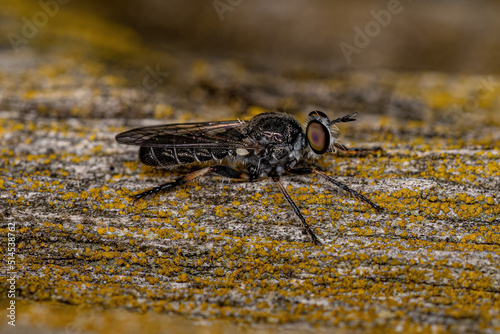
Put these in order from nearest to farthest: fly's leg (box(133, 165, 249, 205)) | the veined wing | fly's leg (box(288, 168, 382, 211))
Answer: fly's leg (box(288, 168, 382, 211)), fly's leg (box(133, 165, 249, 205)), the veined wing

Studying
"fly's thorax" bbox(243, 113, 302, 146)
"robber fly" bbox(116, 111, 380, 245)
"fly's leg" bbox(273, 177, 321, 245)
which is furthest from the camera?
"fly's thorax" bbox(243, 113, 302, 146)

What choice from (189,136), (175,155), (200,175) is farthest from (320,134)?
(175,155)

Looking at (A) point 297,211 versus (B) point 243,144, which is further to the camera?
(B) point 243,144

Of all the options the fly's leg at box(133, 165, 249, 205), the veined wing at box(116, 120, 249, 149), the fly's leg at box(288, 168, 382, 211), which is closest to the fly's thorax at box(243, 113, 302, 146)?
the veined wing at box(116, 120, 249, 149)

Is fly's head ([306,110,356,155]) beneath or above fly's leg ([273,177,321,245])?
above

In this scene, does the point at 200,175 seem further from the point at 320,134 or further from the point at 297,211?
the point at 320,134

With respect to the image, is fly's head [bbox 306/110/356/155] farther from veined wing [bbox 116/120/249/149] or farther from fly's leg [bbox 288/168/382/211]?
veined wing [bbox 116/120/249/149]

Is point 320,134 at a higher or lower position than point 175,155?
higher
